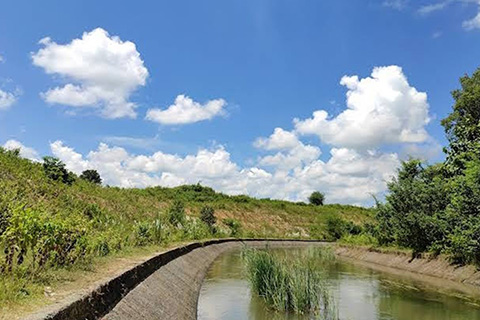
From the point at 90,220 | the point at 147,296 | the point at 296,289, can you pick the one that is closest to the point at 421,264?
the point at 296,289

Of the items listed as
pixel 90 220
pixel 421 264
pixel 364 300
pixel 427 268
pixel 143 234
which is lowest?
pixel 364 300

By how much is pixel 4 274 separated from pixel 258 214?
62.2 meters

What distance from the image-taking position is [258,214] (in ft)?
227

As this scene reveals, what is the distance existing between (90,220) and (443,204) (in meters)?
17.8

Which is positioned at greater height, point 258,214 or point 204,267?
point 258,214

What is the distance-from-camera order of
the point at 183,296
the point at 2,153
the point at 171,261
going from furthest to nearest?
the point at 2,153
the point at 171,261
the point at 183,296

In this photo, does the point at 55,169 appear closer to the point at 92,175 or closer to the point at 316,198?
the point at 92,175

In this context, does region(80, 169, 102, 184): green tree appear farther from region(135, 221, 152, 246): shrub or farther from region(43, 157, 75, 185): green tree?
region(135, 221, 152, 246): shrub

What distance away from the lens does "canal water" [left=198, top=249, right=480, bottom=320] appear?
1271 centimetres

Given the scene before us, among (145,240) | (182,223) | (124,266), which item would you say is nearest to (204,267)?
(145,240)

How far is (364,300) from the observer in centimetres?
1545

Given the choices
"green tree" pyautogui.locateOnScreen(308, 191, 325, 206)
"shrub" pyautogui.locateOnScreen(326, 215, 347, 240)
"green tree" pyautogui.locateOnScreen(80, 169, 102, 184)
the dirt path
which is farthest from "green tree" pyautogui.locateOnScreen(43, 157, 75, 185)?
"green tree" pyautogui.locateOnScreen(308, 191, 325, 206)

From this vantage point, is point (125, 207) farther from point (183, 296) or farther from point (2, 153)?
point (183, 296)

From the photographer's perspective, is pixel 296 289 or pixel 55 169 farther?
pixel 55 169
